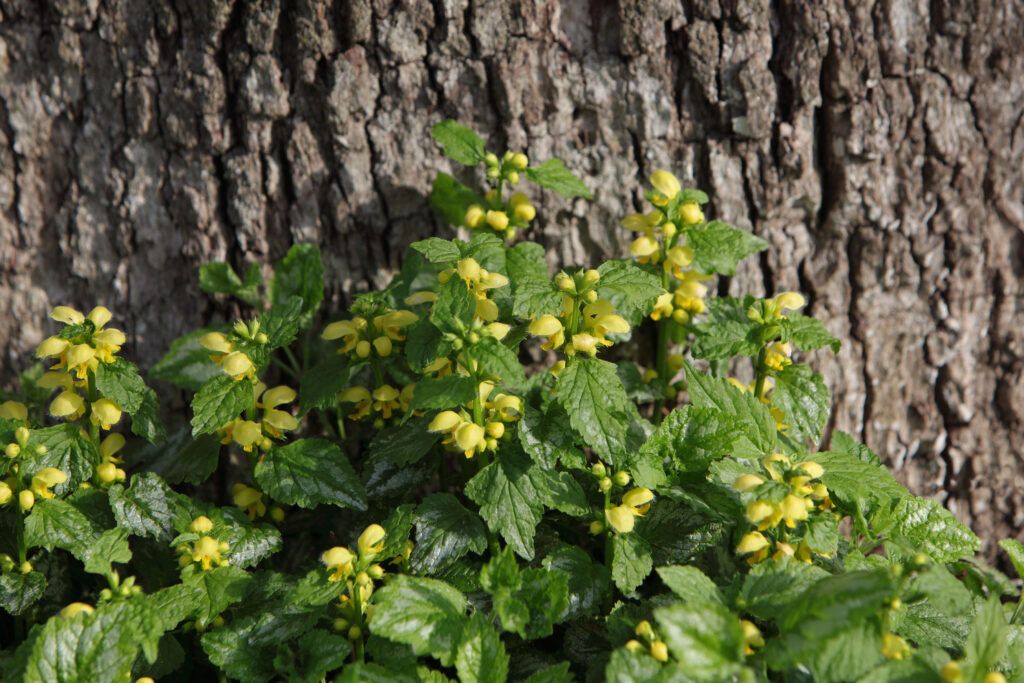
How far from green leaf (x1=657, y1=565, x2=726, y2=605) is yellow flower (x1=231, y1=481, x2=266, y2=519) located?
1.09 metres

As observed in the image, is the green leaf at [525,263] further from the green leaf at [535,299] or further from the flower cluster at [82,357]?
the flower cluster at [82,357]

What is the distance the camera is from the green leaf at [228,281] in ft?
8.09

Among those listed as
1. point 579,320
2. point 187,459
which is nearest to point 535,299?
point 579,320

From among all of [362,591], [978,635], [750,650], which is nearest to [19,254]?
[362,591]

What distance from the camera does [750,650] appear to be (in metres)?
1.71

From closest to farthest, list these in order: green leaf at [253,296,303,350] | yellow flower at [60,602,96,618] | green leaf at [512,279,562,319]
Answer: yellow flower at [60,602,96,618]
green leaf at [512,279,562,319]
green leaf at [253,296,303,350]

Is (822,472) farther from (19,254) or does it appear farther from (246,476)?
(19,254)

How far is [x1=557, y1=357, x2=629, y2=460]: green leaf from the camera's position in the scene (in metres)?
1.93

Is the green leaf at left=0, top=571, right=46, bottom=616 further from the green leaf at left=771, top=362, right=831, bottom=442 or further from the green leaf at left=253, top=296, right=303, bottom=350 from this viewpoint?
the green leaf at left=771, top=362, right=831, bottom=442

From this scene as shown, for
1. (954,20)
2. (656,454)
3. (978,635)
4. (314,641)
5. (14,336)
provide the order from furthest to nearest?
(14,336), (954,20), (656,454), (314,641), (978,635)

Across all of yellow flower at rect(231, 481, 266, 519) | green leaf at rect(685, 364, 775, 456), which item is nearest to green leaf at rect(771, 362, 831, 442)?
green leaf at rect(685, 364, 775, 456)

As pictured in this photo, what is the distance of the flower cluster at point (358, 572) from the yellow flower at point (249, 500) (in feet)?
1.56

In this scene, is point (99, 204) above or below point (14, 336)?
above

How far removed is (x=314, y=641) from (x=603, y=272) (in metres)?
0.99
